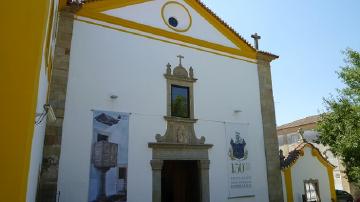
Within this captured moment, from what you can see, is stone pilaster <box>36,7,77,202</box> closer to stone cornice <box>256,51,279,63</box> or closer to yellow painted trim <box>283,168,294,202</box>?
stone cornice <box>256,51,279,63</box>

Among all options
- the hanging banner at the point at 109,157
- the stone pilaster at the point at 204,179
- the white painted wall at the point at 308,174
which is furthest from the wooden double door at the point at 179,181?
the white painted wall at the point at 308,174

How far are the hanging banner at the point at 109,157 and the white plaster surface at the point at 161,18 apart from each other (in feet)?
11.9

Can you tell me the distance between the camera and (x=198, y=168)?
1098 cm

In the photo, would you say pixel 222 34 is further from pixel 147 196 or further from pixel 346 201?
pixel 346 201

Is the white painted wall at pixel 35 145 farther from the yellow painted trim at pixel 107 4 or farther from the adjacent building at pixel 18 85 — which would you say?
the yellow painted trim at pixel 107 4

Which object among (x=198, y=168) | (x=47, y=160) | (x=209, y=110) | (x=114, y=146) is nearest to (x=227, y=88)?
(x=209, y=110)

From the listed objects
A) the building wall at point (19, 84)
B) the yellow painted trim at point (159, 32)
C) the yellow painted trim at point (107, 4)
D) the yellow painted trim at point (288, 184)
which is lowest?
the yellow painted trim at point (288, 184)

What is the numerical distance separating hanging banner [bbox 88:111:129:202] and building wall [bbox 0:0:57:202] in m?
5.45

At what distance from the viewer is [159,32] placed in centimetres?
1129

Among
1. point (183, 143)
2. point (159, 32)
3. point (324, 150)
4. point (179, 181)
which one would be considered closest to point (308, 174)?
point (179, 181)

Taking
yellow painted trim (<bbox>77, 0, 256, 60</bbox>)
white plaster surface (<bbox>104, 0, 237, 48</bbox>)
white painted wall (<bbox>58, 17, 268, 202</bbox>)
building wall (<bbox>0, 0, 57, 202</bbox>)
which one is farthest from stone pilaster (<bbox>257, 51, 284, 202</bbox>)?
building wall (<bbox>0, 0, 57, 202</bbox>)

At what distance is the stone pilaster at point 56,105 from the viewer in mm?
8133

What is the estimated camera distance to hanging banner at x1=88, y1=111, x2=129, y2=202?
29.1 ft

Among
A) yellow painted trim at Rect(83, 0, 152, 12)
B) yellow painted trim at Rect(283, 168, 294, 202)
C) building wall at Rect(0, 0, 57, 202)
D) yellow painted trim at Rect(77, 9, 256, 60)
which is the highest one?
yellow painted trim at Rect(83, 0, 152, 12)
